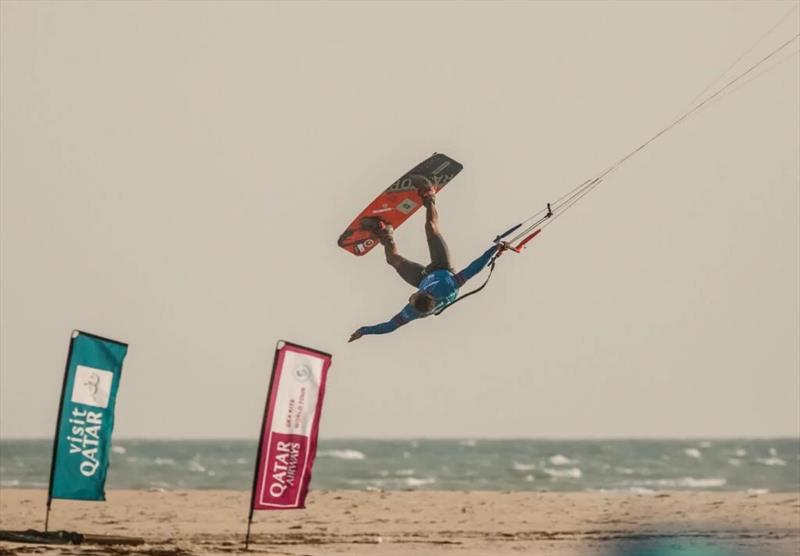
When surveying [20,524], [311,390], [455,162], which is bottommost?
[20,524]

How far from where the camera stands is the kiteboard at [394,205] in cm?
1947

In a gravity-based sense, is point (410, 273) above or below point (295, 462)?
above

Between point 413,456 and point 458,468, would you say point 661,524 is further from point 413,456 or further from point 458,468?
point 413,456

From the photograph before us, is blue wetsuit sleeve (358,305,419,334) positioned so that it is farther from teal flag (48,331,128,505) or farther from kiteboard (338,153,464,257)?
teal flag (48,331,128,505)

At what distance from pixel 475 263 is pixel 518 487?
43653 mm

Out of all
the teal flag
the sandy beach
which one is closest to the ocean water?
the sandy beach

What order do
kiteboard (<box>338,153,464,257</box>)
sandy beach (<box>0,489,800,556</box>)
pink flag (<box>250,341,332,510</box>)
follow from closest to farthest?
1. kiteboard (<box>338,153,464,257</box>)
2. pink flag (<box>250,341,332,510</box>)
3. sandy beach (<box>0,489,800,556</box>)

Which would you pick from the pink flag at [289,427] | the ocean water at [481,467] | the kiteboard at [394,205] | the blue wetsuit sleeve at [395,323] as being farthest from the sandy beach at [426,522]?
the ocean water at [481,467]

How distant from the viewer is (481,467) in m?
80.2

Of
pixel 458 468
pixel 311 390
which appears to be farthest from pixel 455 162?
pixel 458 468

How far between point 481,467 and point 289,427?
185 ft

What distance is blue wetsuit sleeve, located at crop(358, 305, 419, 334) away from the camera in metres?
18.1

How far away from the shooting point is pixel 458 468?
80062 millimetres

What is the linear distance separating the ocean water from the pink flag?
1398 inches
